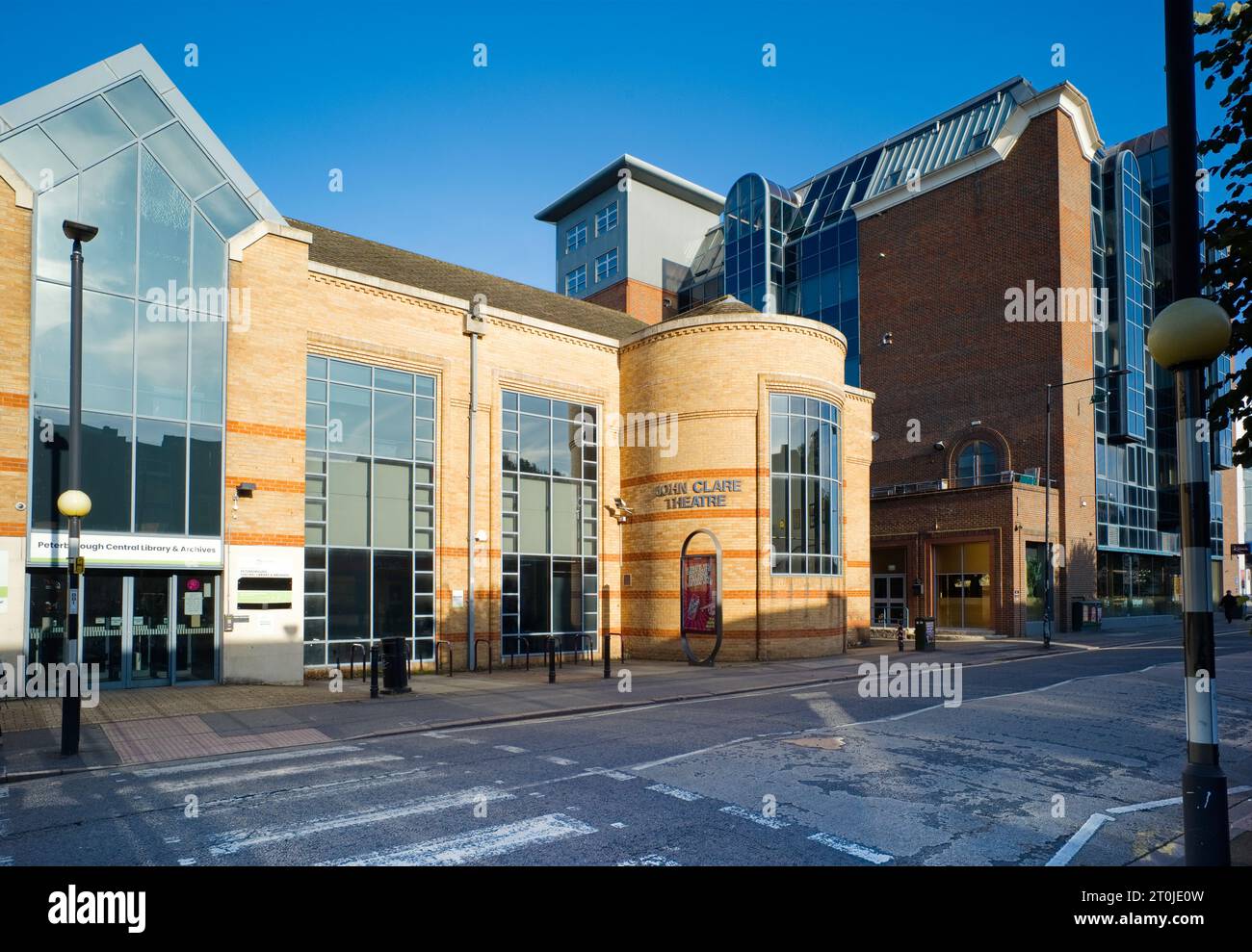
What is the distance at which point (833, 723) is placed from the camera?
12.3 metres

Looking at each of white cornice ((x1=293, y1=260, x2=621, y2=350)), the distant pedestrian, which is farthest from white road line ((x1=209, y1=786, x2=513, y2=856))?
the distant pedestrian

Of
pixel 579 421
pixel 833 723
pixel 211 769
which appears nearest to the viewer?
pixel 211 769

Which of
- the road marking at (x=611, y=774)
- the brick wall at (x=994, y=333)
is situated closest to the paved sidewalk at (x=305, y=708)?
the road marking at (x=611, y=774)

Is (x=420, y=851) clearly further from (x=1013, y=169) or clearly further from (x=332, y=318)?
(x=1013, y=169)

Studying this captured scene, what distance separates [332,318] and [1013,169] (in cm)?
3289

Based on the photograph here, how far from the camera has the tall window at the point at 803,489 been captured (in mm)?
24172

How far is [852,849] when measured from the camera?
6359 mm

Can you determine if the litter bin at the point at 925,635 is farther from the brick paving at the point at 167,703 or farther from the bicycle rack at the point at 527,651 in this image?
the brick paving at the point at 167,703

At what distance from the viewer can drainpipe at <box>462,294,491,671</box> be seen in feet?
70.8

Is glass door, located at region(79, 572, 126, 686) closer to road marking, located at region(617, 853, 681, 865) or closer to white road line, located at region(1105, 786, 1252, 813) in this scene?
road marking, located at region(617, 853, 681, 865)

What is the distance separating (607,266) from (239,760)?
50.8 metres

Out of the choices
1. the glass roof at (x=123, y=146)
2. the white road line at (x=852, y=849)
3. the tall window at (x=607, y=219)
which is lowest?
the white road line at (x=852, y=849)

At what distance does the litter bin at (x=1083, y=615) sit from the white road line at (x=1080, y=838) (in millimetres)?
33335

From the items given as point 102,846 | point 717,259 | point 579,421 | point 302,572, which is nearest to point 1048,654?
point 579,421
